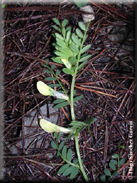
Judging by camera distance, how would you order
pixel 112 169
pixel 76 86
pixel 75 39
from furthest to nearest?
1. pixel 76 86
2. pixel 112 169
3. pixel 75 39

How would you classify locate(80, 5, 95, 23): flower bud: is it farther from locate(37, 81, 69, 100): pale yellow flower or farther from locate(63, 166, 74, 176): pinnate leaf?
locate(63, 166, 74, 176): pinnate leaf

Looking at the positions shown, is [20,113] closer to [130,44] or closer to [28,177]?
[28,177]

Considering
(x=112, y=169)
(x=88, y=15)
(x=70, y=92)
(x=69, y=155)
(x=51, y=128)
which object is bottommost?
(x=112, y=169)

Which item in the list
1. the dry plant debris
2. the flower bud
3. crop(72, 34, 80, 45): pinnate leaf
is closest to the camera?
crop(72, 34, 80, 45): pinnate leaf

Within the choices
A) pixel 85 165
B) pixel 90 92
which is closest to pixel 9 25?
pixel 90 92

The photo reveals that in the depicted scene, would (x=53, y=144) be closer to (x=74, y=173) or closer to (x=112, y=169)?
(x=74, y=173)

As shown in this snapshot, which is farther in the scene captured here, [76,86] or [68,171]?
[76,86]

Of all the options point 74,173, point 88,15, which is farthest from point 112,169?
point 88,15

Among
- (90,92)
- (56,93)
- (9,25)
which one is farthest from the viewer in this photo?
(9,25)

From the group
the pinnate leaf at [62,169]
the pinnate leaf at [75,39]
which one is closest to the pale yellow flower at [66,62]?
the pinnate leaf at [75,39]

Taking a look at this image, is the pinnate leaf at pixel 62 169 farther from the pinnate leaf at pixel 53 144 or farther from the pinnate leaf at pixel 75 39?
the pinnate leaf at pixel 75 39

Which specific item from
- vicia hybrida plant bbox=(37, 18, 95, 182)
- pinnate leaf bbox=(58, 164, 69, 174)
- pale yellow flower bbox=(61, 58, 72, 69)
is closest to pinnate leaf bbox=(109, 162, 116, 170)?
vicia hybrida plant bbox=(37, 18, 95, 182)
